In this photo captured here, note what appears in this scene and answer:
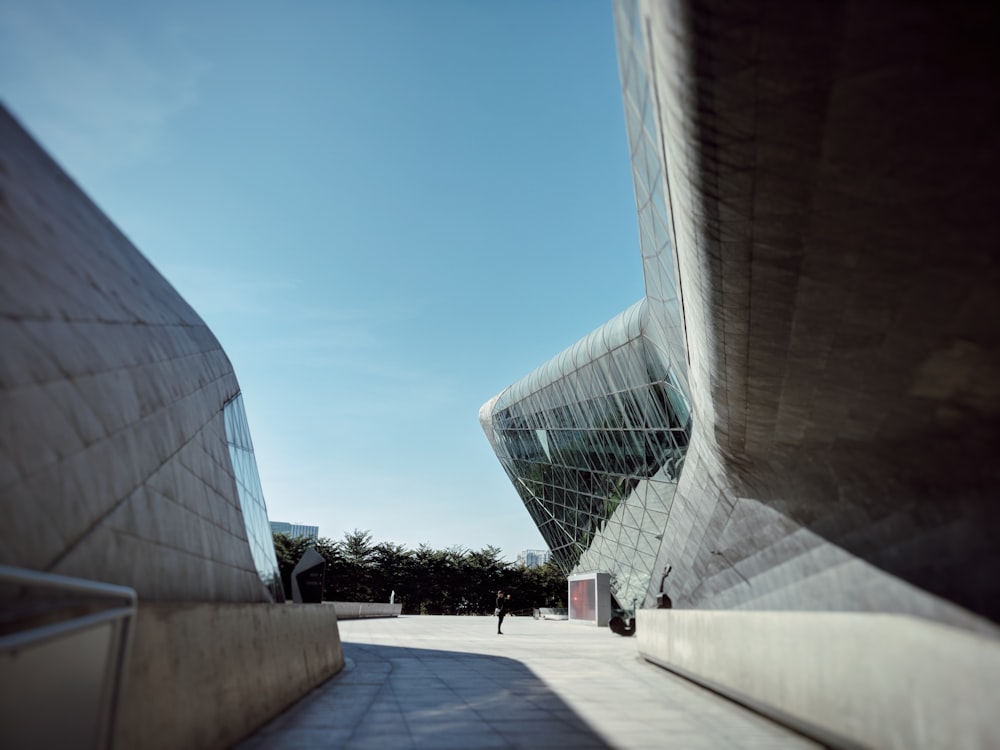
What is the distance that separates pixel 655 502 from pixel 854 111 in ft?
92.4

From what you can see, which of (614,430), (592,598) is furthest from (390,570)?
(614,430)

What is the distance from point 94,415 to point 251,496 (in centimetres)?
713

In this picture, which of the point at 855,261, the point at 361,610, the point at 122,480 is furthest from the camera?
the point at 361,610

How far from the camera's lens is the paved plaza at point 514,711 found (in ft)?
23.4

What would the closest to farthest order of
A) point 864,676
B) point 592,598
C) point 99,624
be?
point 99,624 < point 864,676 < point 592,598

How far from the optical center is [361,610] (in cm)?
4500

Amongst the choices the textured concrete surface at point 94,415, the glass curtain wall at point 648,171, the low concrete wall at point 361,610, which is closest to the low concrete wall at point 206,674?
the textured concrete surface at point 94,415

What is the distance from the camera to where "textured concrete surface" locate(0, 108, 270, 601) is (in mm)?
4879

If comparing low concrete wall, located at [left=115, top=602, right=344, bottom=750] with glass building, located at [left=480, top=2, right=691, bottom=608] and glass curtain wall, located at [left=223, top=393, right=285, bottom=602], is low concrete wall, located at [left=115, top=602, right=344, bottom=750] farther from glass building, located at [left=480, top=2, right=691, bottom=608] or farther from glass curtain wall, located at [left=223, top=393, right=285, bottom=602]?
glass building, located at [left=480, top=2, right=691, bottom=608]

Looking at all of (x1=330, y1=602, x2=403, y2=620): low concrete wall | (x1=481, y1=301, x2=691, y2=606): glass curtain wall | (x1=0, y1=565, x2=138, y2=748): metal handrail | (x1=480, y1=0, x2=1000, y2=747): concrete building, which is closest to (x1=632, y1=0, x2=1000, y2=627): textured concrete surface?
(x1=480, y1=0, x2=1000, y2=747): concrete building

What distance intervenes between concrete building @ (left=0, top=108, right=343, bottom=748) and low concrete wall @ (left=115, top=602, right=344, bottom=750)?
0.02m

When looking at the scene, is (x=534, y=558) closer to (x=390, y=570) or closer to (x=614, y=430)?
(x=390, y=570)

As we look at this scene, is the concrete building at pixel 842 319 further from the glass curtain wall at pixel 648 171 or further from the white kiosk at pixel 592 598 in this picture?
the white kiosk at pixel 592 598

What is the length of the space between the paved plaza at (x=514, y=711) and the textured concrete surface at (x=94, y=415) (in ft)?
6.41
